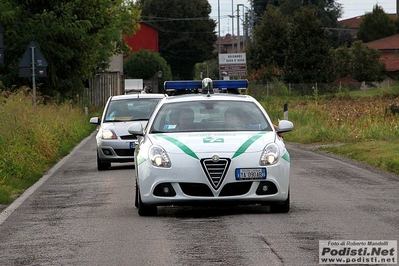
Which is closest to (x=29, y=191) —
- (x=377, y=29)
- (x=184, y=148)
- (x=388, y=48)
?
(x=184, y=148)

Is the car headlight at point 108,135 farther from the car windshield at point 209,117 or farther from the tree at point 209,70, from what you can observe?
the tree at point 209,70

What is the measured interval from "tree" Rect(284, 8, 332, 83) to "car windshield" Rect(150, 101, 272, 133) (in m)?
61.9

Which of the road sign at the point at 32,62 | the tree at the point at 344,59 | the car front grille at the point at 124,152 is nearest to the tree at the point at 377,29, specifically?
the tree at the point at 344,59

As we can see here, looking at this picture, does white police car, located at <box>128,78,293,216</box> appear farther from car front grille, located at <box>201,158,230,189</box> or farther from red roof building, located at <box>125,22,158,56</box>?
red roof building, located at <box>125,22,158,56</box>

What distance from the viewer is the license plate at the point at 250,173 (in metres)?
11.6

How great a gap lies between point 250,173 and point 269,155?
1.13ft

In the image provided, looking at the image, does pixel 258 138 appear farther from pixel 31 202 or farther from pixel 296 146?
pixel 296 146

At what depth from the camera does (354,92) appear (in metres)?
75.2

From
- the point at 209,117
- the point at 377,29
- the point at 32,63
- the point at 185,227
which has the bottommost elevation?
the point at 185,227

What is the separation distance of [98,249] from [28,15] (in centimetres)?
3078

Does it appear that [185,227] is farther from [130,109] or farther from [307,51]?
[307,51]

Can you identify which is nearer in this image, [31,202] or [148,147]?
[148,147]

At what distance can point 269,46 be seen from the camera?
87.3 meters

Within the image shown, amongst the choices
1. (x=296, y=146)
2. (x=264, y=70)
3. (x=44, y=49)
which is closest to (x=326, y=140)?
(x=296, y=146)
